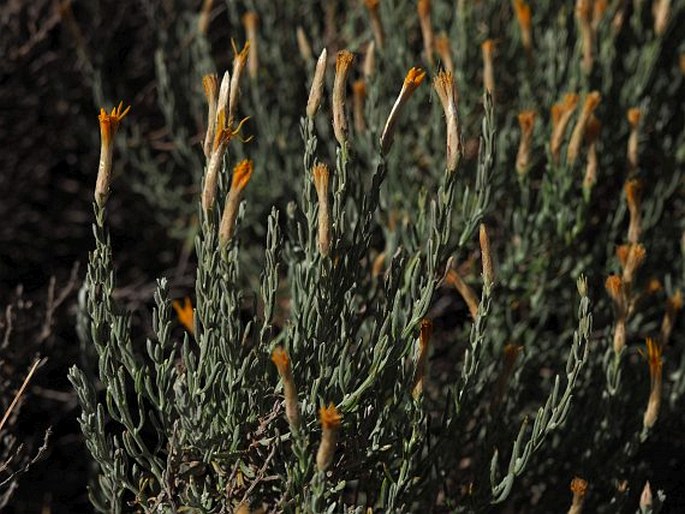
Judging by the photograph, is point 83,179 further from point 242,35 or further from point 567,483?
point 567,483

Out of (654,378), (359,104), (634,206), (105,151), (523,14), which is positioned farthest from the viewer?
(523,14)

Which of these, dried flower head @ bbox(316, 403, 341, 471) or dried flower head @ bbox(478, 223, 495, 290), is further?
dried flower head @ bbox(478, 223, 495, 290)

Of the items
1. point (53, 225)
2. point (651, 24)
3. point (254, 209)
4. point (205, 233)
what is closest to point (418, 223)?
point (205, 233)

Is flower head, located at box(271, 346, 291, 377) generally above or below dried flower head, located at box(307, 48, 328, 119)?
below

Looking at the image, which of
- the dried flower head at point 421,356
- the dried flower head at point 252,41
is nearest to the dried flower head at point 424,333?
the dried flower head at point 421,356

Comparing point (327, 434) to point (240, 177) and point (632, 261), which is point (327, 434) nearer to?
point (240, 177)

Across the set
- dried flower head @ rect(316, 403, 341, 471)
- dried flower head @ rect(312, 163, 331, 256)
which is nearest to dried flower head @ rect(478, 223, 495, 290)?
dried flower head @ rect(312, 163, 331, 256)

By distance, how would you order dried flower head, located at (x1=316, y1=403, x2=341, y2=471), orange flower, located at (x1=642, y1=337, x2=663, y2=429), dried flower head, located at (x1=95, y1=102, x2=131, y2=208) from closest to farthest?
1. dried flower head, located at (x1=316, y1=403, x2=341, y2=471)
2. dried flower head, located at (x1=95, y1=102, x2=131, y2=208)
3. orange flower, located at (x1=642, y1=337, x2=663, y2=429)

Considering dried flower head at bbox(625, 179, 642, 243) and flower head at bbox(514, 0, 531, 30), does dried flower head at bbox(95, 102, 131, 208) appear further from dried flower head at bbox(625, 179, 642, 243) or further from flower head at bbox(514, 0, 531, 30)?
flower head at bbox(514, 0, 531, 30)

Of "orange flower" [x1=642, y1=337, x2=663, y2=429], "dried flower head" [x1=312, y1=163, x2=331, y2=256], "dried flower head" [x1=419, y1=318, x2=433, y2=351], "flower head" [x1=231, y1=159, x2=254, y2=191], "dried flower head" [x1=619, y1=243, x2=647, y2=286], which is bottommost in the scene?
"orange flower" [x1=642, y1=337, x2=663, y2=429]

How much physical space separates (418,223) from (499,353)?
0.33 meters

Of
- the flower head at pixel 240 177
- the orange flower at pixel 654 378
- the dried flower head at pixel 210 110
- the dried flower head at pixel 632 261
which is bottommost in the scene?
the orange flower at pixel 654 378

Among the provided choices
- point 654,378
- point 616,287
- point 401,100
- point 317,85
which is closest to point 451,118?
point 401,100

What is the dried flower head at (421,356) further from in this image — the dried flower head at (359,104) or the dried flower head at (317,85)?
the dried flower head at (359,104)
